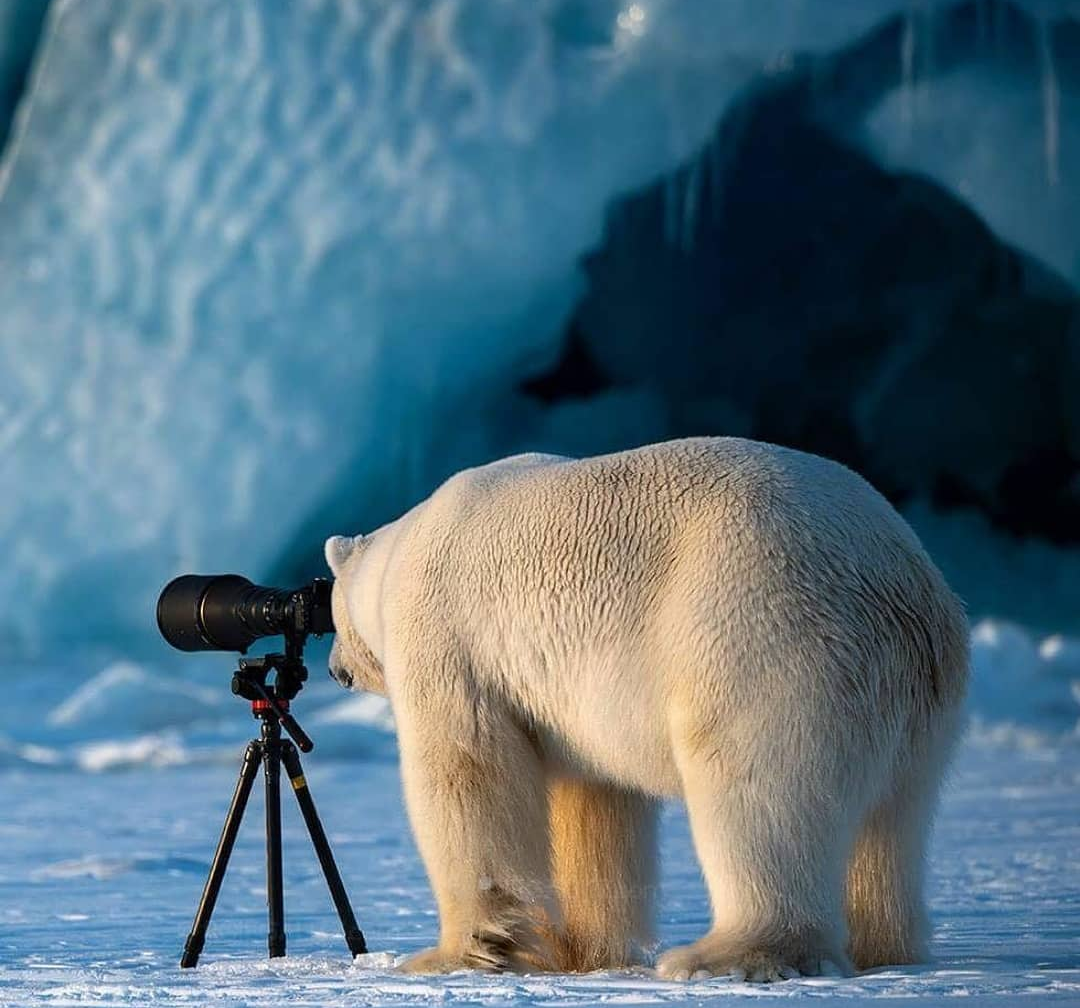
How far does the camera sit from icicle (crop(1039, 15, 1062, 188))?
10.8m

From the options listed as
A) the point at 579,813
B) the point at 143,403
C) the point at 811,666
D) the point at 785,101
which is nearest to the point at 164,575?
the point at 143,403

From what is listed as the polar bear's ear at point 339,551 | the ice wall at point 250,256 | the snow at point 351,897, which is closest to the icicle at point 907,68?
the ice wall at point 250,256

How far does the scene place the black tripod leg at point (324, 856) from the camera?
3.11 meters

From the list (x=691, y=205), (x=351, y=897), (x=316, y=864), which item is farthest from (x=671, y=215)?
(x=351, y=897)

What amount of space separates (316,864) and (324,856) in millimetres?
2318

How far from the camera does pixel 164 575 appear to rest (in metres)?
10.0

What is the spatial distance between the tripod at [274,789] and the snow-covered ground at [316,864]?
0.09 meters

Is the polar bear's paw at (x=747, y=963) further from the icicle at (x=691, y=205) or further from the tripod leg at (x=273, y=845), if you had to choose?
the icicle at (x=691, y=205)

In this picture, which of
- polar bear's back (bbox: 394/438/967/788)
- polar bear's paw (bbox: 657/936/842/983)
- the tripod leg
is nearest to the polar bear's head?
the tripod leg

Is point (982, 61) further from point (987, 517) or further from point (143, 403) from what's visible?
point (143, 403)

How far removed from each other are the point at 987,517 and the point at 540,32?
159 inches

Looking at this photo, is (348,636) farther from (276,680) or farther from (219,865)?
(219,865)

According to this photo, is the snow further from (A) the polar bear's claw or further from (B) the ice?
(B) the ice

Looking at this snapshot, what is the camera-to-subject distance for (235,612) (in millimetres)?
3174
